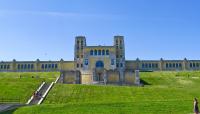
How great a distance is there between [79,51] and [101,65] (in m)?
12.6

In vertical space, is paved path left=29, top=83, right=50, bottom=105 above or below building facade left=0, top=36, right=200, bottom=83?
below

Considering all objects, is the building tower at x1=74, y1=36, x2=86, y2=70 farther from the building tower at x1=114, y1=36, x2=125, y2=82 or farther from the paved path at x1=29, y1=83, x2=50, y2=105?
the paved path at x1=29, y1=83, x2=50, y2=105

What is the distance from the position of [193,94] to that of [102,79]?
32.8 meters

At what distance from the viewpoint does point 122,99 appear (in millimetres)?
55625

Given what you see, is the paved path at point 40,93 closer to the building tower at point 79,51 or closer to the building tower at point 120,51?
the building tower at point 79,51

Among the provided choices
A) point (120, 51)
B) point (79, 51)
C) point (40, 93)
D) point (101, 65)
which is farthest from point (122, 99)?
point (120, 51)

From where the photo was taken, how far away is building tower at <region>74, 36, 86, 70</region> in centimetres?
12306

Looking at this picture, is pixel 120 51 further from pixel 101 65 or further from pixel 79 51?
pixel 79 51

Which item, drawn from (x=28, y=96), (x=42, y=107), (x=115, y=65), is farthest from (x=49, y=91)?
(x=115, y=65)

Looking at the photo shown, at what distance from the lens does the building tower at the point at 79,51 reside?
123m

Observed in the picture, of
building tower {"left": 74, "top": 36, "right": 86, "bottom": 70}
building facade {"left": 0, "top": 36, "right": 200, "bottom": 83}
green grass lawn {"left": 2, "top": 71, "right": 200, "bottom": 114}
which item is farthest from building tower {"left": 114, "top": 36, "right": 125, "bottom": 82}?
green grass lawn {"left": 2, "top": 71, "right": 200, "bottom": 114}

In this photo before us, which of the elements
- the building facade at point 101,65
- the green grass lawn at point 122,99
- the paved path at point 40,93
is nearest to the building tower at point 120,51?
the building facade at point 101,65

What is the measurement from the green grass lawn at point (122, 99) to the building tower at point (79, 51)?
130 ft

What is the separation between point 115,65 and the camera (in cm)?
11962
